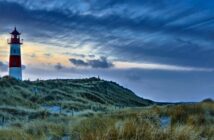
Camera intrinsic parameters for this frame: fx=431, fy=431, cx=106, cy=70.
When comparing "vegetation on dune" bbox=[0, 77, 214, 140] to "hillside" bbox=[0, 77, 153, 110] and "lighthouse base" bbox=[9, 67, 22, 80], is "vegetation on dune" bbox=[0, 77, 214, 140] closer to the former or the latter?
"hillside" bbox=[0, 77, 153, 110]

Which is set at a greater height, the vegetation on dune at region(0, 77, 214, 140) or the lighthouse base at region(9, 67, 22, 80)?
the lighthouse base at region(9, 67, 22, 80)

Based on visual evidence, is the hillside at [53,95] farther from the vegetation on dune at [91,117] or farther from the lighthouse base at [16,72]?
the lighthouse base at [16,72]

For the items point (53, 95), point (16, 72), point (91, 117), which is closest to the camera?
point (91, 117)

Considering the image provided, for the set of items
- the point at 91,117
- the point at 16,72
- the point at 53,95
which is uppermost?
the point at 16,72

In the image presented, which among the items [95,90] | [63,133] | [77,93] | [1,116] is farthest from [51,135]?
[95,90]

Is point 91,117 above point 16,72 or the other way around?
the other way around

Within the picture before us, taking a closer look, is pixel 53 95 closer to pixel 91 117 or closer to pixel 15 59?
pixel 15 59

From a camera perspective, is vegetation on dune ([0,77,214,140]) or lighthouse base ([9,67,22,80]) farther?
lighthouse base ([9,67,22,80])

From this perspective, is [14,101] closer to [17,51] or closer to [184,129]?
[17,51]

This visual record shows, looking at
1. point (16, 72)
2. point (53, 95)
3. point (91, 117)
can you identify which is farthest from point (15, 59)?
point (91, 117)

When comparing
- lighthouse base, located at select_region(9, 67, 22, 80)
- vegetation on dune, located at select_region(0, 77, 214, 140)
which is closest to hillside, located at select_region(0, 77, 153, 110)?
vegetation on dune, located at select_region(0, 77, 214, 140)

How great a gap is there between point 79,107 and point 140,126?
3045cm

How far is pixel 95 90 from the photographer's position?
60.1 meters

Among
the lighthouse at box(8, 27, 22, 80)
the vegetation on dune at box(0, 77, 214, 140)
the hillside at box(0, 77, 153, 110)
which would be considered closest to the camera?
the vegetation on dune at box(0, 77, 214, 140)
